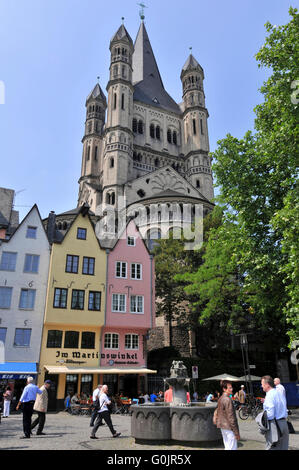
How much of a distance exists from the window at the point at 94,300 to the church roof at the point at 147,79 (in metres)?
57.5

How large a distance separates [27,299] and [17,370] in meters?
4.53

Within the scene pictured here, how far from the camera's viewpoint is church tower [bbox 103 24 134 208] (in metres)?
57.6

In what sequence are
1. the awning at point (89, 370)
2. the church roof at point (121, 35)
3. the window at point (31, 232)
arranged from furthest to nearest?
the church roof at point (121, 35)
the window at point (31, 232)
the awning at point (89, 370)

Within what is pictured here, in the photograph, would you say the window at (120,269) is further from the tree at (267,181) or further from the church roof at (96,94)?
the church roof at (96,94)

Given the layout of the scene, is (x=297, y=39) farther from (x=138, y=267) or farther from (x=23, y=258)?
(x=23, y=258)

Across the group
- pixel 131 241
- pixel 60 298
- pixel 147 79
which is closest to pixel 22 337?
pixel 60 298

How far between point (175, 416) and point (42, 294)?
660 inches

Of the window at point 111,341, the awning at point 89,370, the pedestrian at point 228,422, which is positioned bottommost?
the pedestrian at point 228,422

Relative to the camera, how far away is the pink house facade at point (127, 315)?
81.9 feet

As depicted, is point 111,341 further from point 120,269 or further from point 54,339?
point 120,269

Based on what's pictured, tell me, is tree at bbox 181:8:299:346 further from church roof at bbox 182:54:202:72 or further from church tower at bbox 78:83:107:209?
church roof at bbox 182:54:202:72

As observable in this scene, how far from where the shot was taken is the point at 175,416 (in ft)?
31.1

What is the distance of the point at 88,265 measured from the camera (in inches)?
1028

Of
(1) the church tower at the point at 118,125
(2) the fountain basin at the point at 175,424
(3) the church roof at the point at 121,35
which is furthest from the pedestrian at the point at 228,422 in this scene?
(3) the church roof at the point at 121,35
